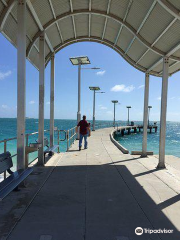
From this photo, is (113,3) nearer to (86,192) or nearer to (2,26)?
(2,26)

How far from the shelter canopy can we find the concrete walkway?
165 inches

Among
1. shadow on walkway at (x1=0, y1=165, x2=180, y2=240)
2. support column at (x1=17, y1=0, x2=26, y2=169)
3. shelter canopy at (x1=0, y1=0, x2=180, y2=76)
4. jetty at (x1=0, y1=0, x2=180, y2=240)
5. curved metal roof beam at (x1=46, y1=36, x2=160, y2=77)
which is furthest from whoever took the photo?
curved metal roof beam at (x1=46, y1=36, x2=160, y2=77)

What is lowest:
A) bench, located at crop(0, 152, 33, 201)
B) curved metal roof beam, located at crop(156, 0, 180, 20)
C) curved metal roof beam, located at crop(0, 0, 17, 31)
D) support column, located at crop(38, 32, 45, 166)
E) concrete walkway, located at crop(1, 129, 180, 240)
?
concrete walkway, located at crop(1, 129, 180, 240)

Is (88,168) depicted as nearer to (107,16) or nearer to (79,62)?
(107,16)

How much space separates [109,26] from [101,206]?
669 centimetres

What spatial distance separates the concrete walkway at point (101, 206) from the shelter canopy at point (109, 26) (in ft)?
13.7

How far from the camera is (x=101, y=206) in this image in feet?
13.1

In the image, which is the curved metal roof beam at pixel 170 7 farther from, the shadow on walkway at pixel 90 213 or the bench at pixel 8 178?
the bench at pixel 8 178

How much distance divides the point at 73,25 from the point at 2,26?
3.52 metres

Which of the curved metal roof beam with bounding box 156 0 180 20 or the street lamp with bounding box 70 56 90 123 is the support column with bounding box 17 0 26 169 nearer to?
the curved metal roof beam with bounding box 156 0 180 20

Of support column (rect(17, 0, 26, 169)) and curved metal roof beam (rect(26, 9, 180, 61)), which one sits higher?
curved metal roof beam (rect(26, 9, 180, 61))

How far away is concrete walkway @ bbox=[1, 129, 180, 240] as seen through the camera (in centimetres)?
308

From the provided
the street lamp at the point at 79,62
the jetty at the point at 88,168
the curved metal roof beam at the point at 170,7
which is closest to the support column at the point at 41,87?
the jetty at the point at 88,168

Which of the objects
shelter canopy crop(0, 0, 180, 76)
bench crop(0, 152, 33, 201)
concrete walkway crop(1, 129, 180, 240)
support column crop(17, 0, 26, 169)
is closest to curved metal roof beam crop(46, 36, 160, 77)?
shelter canopy crop(0, 0, 180, 76)
